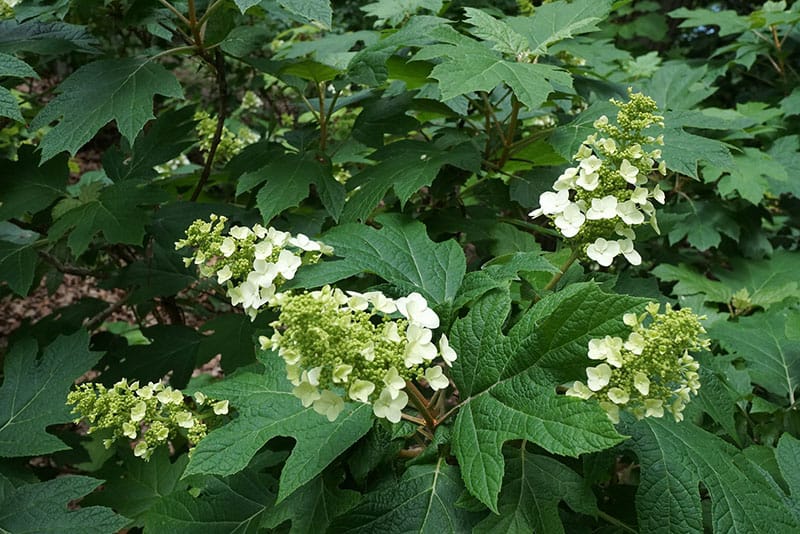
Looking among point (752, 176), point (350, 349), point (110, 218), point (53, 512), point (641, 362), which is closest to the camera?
point (350, 349)

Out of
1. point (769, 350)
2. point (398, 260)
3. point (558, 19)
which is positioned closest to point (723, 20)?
point (558, 19)

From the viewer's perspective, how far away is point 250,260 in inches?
50.8

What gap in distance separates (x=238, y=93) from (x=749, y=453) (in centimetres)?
665

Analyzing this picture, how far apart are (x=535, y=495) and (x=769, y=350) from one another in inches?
47.4

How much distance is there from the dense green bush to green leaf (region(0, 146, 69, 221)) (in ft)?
0.03

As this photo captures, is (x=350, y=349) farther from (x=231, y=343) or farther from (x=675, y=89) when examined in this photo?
(x=675, y=89)

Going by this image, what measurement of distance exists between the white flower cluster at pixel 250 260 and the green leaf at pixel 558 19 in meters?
1.13

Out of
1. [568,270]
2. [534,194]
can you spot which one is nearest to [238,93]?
[534,194]

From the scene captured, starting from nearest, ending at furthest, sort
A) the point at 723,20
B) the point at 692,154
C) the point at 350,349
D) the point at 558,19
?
the point at 350,349 → the point at 692,154 → the point at 558,19 → the point at 723,20

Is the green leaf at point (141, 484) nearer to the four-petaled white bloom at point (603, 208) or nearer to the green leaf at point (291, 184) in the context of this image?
the green leaf at point (291, 184)

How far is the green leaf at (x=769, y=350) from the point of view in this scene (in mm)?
1920

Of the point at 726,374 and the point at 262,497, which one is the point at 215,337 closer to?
the point at 262,497

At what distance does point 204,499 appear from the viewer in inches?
57.7

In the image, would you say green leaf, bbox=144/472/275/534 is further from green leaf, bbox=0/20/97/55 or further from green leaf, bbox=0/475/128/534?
green leaf, bbox=0/20/97/55
